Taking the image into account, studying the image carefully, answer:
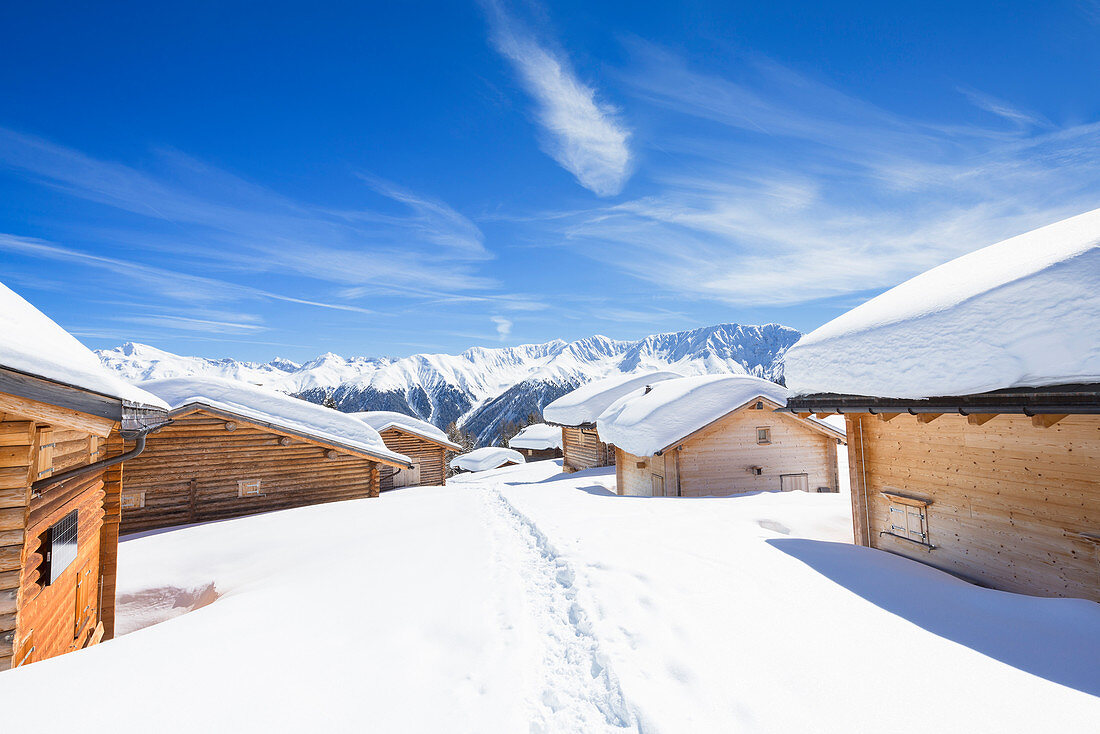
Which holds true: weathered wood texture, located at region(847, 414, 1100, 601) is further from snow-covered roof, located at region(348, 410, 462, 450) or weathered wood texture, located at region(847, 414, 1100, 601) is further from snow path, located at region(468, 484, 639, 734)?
snow-covered roof, located at region(348, 410, 462, 450)

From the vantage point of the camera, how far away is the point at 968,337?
224 inches

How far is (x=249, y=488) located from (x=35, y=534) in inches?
437

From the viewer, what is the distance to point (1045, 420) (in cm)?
578

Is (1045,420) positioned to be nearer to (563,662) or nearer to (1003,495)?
(1003,495)

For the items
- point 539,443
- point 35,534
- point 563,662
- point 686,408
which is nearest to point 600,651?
point 563,662

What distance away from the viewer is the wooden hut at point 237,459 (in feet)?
45.3

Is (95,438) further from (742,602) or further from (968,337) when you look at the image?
(968,337)

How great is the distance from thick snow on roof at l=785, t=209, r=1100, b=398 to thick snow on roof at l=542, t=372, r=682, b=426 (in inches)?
829

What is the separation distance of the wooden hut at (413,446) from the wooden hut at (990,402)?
2408cm

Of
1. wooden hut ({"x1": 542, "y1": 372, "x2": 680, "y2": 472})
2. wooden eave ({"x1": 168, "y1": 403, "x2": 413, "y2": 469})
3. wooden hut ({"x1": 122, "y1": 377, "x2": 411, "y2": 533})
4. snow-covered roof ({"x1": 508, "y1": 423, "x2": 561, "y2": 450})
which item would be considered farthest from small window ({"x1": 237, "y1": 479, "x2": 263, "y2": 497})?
snow-covered roof ({"x1": 508, "y1": 423, "x2": 561, "y2": 450})

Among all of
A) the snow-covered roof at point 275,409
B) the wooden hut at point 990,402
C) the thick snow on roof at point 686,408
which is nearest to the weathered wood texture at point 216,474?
the snow-covered roof at point 275,409

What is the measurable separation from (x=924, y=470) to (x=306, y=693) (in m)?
9.57

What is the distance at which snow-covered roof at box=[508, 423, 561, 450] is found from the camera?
5044 cm

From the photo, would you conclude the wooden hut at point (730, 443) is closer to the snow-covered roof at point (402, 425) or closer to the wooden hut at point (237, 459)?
the wooden hut at point (237, 459)
